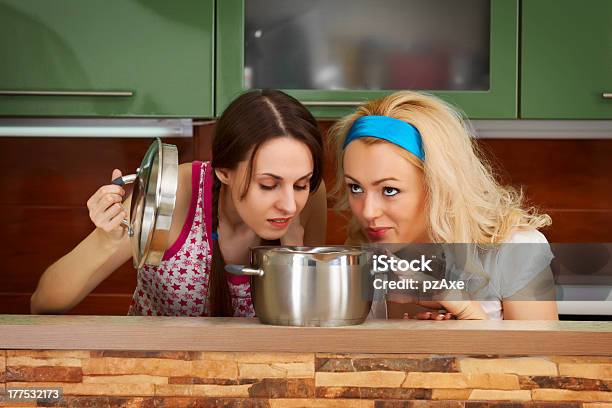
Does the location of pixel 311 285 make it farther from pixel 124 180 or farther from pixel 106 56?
pixel 106 56

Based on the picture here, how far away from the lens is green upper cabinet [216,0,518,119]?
97.7 inches

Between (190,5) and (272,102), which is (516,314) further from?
(190,5)

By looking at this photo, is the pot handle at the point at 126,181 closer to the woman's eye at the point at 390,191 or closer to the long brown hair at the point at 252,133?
the long brown hair at the point at 252,133

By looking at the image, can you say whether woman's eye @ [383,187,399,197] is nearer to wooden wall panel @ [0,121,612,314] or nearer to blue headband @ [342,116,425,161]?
blue headband @ [342,116,425,161]

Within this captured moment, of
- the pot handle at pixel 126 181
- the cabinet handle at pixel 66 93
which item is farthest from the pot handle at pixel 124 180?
the cabinet handle at pixel 66 93

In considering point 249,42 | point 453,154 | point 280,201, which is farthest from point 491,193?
point 249,42

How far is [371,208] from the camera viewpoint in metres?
1.69

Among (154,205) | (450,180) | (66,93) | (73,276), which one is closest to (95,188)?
(66,93)

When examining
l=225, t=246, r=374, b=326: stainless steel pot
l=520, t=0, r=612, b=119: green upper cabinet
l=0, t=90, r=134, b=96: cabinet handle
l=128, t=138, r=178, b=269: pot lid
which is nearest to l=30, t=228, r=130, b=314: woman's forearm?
l=128, t=138, r=178, b=269: pot lid

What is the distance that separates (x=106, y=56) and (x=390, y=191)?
112cm

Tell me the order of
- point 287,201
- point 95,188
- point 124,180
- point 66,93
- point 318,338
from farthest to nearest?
point 95,188 < point 66,93 < point 287,201 < point 124,180 < point 318,338

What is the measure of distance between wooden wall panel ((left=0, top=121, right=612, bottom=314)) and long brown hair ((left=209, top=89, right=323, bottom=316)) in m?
1.05

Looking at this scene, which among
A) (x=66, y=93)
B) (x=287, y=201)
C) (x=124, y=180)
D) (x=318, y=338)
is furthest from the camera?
(x=66, y=93)

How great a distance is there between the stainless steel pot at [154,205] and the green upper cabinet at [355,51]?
1.21m
